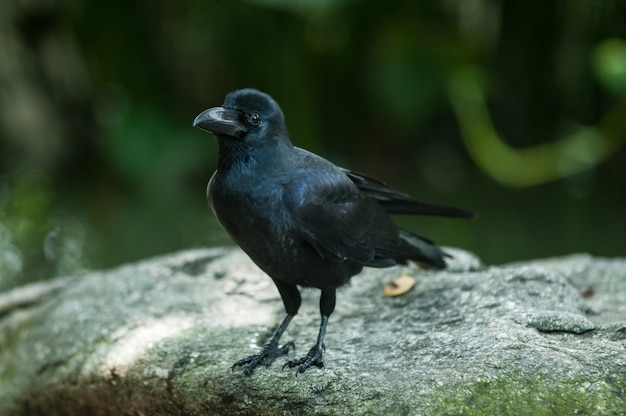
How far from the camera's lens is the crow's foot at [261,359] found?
300 cm

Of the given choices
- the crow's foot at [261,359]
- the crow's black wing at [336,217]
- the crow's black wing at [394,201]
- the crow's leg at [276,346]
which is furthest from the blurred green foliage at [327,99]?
the crow's foot at [261,359]

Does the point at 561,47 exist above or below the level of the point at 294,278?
above

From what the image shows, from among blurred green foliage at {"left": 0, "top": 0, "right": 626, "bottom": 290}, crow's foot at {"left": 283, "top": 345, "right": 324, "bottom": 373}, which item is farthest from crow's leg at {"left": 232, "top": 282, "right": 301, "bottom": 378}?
blurred green foliage at {"left": 0, "top": 0, "right": 626, "bottom": 290}

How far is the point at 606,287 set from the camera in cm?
388

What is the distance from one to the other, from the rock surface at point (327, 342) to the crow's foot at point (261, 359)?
0.11ft

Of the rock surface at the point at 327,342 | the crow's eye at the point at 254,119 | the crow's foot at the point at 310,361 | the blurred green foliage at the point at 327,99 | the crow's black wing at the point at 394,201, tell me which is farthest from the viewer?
the blurred green foliage at the point at 327,99

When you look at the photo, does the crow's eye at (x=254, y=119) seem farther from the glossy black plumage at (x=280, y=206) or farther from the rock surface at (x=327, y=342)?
the rock surface at (x=327, y=342)

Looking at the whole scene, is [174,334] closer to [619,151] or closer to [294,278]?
[294,278]

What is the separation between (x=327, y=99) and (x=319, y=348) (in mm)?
6711

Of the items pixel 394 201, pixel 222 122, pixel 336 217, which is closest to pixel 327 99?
pixel 394 201

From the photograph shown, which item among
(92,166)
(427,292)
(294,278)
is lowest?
(92,166)

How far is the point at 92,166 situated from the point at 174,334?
6.37m

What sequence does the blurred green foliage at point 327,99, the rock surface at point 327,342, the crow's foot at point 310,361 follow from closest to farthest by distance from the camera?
the rock surface at point 327,342
the crow's foot at point 310,361
the blurred green foliage at point 327,99

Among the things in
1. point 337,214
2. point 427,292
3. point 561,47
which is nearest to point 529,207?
point 561,47
